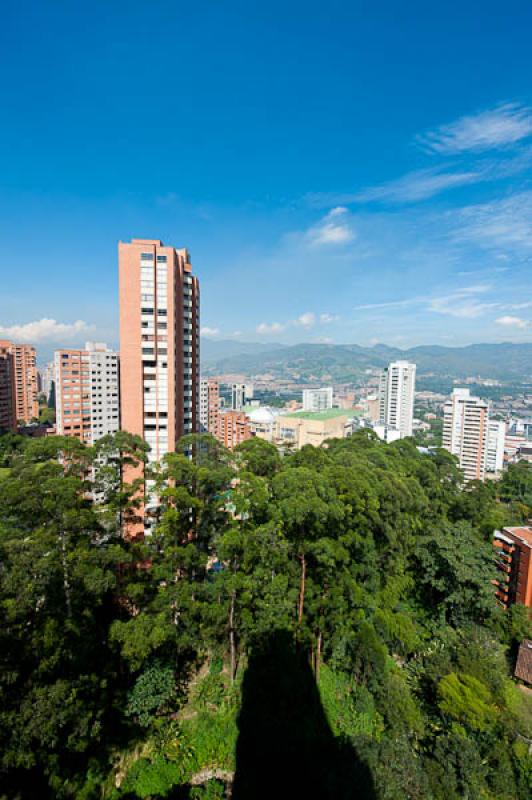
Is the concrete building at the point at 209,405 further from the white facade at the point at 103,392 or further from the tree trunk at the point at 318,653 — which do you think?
the tree trunk at the point at 318,653

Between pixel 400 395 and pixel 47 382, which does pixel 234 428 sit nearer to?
pixel 400 395

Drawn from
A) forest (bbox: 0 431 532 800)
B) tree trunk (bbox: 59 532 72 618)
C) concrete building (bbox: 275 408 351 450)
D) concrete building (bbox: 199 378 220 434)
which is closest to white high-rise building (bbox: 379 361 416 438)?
concrete building (bbox: 275 408 351 450)

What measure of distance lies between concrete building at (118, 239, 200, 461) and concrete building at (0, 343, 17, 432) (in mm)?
34156

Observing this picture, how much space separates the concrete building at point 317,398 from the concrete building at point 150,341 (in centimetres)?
6321

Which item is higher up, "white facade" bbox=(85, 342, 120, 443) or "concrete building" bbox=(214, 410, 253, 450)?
"white facade" bbox=(85, 342, 120, 443)

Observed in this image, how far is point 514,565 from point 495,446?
1613 inches

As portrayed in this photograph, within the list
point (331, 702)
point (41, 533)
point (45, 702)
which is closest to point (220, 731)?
point (331, 702)

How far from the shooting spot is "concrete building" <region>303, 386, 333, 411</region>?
257 feet

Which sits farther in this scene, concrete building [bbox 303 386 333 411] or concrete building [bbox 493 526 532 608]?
concrete building [bbox 303 386 333 411]

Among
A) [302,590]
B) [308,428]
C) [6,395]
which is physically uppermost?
[6,395]

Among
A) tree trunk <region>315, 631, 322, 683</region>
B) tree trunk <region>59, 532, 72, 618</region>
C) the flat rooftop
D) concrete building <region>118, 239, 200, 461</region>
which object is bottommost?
tree trunk <region>315, 631, 322, 683</region>

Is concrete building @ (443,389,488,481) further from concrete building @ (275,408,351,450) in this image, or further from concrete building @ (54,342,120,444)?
concrete building @ (54,342,120,444)

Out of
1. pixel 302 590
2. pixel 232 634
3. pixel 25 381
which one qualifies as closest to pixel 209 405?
pixel 25 381

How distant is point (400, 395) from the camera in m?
62.9
